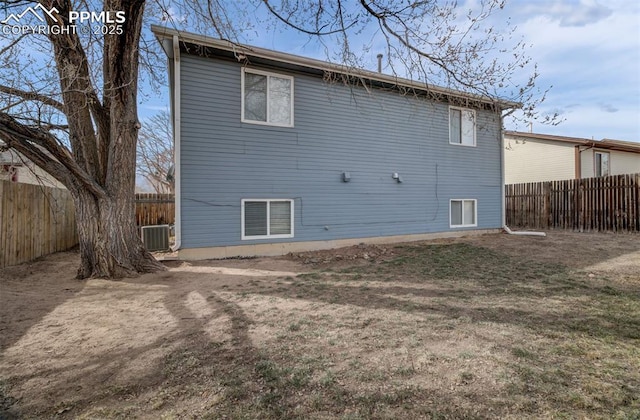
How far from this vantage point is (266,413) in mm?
1995

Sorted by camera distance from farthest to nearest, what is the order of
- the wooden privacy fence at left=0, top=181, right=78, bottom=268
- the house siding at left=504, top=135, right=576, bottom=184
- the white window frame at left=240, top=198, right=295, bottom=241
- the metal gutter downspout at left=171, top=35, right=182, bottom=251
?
the house siding at left=504, top=135, right=576, bottom=184 < the white window frame at left=240, top=198, right=295, bottom=241 < the metal gutter downspout at left=171, top=35, right=182, bottom=251 < the wooden privacy fence at left=0, top=181, right=78, bottom=268

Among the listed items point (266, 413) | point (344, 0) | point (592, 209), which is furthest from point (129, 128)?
point (592, 209)

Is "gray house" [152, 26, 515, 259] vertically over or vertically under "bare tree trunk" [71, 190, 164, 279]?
over

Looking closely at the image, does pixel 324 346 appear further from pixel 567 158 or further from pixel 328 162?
pixel 567 158

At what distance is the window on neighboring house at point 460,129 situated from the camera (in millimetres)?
10688

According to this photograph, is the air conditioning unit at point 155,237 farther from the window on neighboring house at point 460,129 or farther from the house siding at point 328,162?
the window on neighboring house at point 460,129

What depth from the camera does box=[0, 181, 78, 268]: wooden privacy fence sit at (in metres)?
6.19

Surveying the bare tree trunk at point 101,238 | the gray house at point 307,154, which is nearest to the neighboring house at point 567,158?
the gray house at point 307,154

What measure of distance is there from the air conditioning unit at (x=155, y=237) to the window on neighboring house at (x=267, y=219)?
7.74 feet

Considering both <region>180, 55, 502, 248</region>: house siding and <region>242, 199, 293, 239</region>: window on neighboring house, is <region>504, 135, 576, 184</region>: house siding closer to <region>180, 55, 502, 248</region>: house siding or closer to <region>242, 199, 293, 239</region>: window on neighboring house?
<region>180, 55, 502, 248</region>: house siding

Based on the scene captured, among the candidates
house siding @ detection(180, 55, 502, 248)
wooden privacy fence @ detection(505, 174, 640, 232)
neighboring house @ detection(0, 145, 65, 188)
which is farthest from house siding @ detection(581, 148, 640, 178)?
neighboring house @ detection(0, 145, 65, 188)

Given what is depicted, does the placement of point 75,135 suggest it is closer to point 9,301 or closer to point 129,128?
point 129,128

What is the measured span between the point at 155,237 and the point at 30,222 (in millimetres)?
2463

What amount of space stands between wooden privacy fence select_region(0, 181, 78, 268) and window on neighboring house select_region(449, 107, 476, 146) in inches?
434
